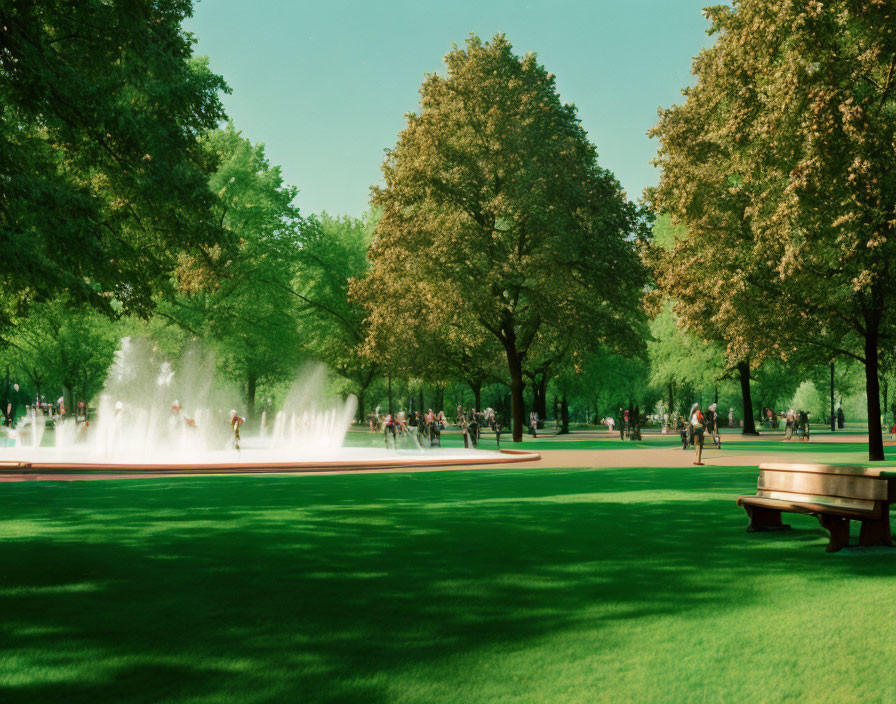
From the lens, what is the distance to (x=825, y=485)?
349 inches

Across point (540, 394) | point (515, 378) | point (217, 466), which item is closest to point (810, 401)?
point (540, 394)

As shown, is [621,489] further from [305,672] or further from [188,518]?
[305,672]

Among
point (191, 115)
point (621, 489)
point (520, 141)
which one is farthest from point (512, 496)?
point (520, 141)

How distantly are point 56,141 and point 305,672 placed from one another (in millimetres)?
14892

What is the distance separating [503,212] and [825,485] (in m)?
28.8

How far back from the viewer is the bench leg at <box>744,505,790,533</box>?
10.2 m

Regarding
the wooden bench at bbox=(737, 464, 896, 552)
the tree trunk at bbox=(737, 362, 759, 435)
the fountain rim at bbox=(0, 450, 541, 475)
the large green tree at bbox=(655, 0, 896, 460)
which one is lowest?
the fountain rim at bbox=(0, 450, 541, 475)

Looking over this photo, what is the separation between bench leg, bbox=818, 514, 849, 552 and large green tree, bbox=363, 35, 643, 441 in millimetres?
26767

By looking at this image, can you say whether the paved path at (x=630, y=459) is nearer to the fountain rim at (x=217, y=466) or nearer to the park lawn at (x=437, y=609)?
the fountain rim at (x=217, y=466)

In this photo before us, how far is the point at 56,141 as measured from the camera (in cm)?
1648

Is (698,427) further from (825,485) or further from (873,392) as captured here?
(825,485)

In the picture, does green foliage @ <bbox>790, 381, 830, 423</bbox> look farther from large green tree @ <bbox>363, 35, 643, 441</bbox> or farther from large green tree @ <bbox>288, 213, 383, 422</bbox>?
large green tree @ <bbox>363, 35, 643, 441</bbox>

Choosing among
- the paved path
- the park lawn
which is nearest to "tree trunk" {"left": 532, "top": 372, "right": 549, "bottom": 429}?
the paved path

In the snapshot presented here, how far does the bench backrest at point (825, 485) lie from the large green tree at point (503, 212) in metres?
25.7
